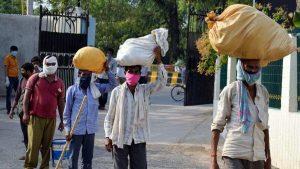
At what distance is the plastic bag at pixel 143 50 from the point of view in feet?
20.5

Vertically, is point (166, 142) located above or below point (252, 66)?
below

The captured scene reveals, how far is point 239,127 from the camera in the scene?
5098mm

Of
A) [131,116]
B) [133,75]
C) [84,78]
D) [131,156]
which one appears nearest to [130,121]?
[131,116]

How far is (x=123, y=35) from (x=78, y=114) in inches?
1430

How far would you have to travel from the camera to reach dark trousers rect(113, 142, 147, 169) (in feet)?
20.5

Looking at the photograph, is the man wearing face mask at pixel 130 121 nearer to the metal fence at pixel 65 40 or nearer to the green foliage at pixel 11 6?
the metal fence at pixel 65 40

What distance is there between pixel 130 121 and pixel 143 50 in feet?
2.42

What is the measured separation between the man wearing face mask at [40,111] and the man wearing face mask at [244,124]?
3.66 metres

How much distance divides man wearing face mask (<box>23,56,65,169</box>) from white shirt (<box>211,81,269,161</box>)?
3.66 m

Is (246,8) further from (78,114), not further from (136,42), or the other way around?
(78,114)

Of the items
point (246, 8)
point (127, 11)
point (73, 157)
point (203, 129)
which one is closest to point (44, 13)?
point (203, 129)

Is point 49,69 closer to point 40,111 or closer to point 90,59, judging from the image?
point 40,111

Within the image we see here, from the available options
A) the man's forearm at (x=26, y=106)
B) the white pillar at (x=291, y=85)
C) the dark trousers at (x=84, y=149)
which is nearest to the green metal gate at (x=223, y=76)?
the white pillar at (x=291, y=85)

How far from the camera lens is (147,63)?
248 inches
